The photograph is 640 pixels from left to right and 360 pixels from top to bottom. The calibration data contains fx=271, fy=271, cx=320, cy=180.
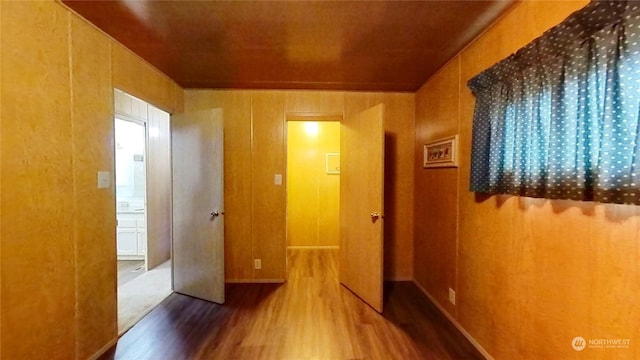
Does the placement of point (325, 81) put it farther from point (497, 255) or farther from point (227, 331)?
point (227, 331)

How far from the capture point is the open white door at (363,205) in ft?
8.81

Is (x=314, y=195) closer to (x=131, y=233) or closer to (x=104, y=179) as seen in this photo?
(x=131, y=233)

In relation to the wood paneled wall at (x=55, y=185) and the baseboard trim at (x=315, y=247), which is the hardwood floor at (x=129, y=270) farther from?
the baseboard trim at (x=315, y=247)

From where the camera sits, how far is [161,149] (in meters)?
4.14

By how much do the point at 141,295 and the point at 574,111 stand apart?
155 inches

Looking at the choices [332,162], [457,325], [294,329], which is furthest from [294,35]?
[332,162]

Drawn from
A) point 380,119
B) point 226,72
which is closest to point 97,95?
point 226,72

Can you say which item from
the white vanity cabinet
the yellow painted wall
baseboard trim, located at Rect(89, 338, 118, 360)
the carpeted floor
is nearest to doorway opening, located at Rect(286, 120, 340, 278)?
the yellow painted wall

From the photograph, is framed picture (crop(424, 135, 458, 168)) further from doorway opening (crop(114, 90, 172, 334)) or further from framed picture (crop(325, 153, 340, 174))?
doorway opening (crop(114, 90, 172, 334))

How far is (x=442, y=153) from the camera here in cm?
264

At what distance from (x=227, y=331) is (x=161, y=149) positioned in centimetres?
301

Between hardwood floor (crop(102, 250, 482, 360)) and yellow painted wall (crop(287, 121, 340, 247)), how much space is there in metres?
1.74

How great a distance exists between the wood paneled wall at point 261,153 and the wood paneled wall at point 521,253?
0.69 meters

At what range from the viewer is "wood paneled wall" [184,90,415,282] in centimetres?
334
